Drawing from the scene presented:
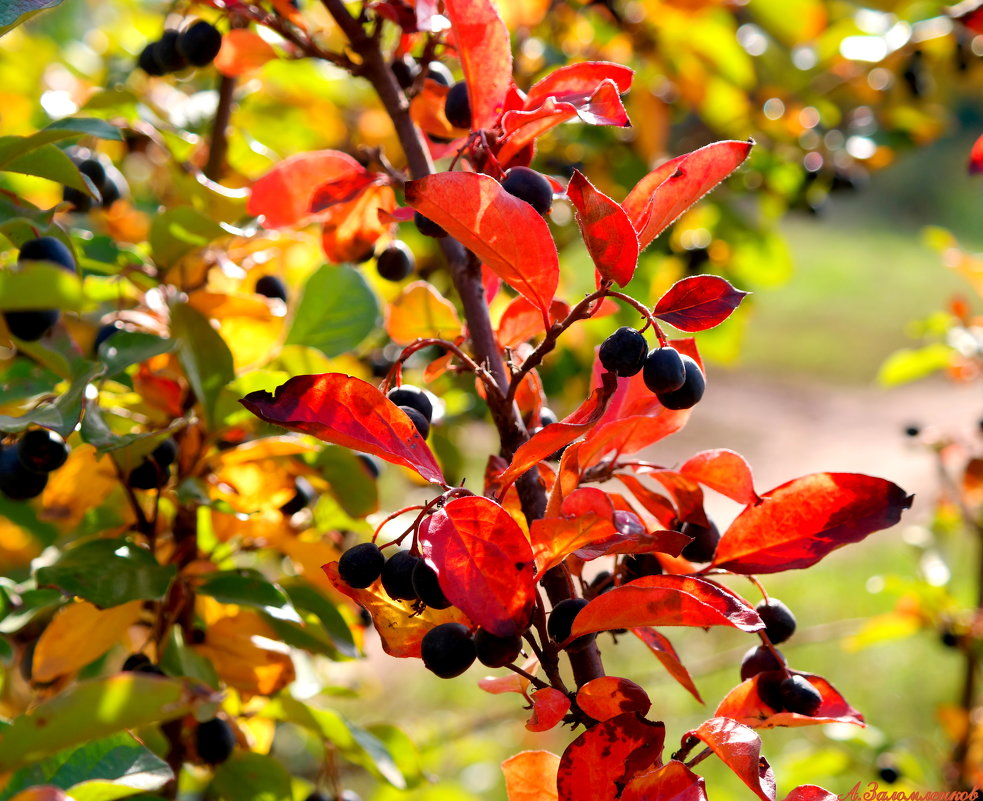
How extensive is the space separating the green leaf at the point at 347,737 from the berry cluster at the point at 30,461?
306mm

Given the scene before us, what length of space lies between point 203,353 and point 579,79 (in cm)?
36

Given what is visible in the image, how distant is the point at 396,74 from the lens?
832 millimetres

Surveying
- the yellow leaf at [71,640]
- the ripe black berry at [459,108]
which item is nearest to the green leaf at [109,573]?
the yellow leaf at [71,640]

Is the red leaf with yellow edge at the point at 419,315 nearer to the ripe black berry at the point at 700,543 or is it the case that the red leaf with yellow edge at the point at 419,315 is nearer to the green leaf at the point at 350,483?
A: the green leaf at the point at 350,483

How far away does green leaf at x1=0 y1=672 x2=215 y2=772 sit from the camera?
15.6 inches

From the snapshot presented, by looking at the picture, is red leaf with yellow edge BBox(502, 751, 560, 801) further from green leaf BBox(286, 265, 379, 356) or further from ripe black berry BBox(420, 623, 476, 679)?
green leaf BBox(286, 265, 379, 356)

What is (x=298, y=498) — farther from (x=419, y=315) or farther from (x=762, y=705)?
(x=762, y=705)


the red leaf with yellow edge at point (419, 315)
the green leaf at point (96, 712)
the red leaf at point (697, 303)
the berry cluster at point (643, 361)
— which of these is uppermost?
the green leaf at point (96, 712)

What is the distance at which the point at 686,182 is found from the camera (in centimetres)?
57

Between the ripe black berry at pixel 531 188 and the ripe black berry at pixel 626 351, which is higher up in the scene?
the ripe black berry at pixel 531 188

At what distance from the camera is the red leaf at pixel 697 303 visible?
22.2 inches

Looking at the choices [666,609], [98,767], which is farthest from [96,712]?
[666,609]

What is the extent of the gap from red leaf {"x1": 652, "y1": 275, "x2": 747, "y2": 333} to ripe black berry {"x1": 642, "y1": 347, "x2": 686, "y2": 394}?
0.06 feet

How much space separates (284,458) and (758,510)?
1.39 ft
